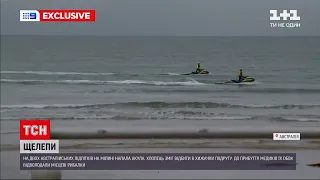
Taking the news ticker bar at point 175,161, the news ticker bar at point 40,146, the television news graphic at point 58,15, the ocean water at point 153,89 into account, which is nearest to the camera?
the news ticker bar at point 40,146

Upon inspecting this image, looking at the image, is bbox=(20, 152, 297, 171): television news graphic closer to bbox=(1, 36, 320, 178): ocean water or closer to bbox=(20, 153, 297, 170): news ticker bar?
bbox=(20, 153, 297, 170): news ticker bar

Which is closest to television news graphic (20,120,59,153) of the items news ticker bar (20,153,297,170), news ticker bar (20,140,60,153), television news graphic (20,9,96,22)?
news ticker bar (20,140,60,153)

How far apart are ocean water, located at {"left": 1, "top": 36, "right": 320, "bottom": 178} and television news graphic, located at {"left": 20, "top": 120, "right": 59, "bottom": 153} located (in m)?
0.19

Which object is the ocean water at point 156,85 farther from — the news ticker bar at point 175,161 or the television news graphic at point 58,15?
the news ticker bar at point 175,161

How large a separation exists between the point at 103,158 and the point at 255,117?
4786mm

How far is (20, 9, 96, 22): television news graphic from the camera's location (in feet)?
9.81

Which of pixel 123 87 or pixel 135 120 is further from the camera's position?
pixel 123 87

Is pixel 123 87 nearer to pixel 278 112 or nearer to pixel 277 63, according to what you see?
pixel 278 112

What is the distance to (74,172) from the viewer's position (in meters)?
2.69

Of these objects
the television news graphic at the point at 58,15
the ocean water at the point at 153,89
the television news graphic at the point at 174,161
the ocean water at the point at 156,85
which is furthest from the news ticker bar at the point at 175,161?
the ocean water at the point at 156,85

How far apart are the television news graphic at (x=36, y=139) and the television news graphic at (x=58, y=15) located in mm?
720

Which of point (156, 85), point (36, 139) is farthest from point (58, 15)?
point (156, 85)

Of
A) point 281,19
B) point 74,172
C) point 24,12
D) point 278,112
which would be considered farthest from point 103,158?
point 278,112

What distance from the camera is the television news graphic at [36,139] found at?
8.34 ft
